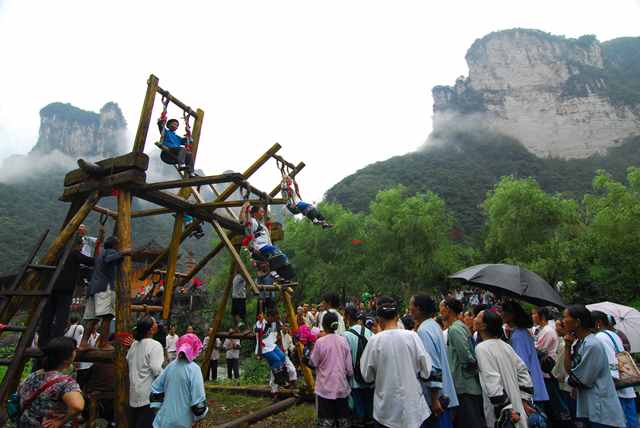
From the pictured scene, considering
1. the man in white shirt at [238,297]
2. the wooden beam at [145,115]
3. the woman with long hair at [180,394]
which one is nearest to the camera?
the woman with long hair at [180,394]

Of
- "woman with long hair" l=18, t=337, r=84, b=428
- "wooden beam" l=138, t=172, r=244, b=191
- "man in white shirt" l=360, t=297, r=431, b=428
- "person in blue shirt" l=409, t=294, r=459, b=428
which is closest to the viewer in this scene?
→ "woman with long hair" l=18, t=337, r=84, b=428

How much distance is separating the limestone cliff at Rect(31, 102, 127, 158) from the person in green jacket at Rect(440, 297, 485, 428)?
115218 millimetres

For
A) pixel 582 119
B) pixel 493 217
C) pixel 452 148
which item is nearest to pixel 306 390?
pixel 493 217

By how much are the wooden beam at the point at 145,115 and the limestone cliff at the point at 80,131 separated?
11050 cm

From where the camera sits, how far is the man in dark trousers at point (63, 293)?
6.05 m

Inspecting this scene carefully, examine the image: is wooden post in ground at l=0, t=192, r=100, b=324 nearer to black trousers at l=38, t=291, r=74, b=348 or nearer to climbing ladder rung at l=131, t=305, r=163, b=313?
black trousers at l=38, t=291, r=74, b=348

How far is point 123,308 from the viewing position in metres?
5.27

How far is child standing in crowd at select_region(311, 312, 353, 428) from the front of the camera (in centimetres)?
461

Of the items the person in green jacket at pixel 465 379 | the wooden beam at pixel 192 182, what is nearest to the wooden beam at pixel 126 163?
A: the wooden beam at pixel 192 182

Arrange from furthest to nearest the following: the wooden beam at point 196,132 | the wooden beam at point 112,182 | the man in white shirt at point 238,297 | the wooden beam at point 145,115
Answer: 1. the man in white shirt at point 238,297
2. the wooden beam at point 196,132
3. the wooden beam at point 145,115
4. the wooden beam at point 112,182

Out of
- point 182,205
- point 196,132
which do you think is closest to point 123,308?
point 182,205

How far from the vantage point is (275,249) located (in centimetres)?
625

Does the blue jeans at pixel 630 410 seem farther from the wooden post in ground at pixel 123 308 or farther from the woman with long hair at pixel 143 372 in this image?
the wooden post in ground at pixel 123 308

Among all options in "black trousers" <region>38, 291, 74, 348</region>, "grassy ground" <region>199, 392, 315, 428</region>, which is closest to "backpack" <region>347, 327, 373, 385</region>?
"grassy ground" <region>199, 392, 315, 428</region>
